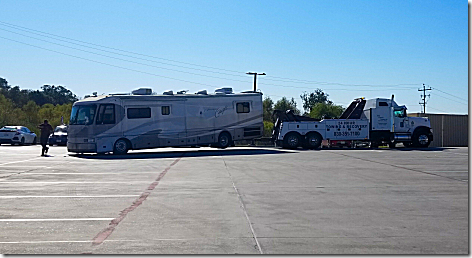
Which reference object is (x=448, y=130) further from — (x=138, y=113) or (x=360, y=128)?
(x=138, y=113)

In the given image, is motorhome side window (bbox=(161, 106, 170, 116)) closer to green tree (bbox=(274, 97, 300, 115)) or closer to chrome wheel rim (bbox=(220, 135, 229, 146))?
chrome wheel rim (bbox=(220, 135, 229, 146))

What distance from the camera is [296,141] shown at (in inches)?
1303

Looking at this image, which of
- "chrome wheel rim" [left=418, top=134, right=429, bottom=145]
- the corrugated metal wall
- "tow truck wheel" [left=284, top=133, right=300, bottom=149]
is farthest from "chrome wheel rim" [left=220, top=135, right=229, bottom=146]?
the corrugated metal wall

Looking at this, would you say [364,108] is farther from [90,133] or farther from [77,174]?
[77,174]

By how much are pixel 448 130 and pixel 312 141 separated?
24.7m

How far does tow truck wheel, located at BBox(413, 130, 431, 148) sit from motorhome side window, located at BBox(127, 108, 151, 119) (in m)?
16.7

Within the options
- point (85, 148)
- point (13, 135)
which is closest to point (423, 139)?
point (85, 148)

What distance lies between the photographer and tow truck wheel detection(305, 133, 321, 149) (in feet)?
109

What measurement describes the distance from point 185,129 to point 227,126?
251cm

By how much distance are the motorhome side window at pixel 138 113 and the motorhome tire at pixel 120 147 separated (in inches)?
52.7

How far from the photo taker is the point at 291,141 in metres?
33.1

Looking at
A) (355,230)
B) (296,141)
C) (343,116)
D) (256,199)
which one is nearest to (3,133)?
(296,141)

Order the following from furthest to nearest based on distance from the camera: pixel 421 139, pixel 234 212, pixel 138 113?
pixel 421 139, pixel 138 113, pixel 234 212

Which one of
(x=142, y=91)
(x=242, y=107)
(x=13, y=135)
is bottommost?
(x=13, y=135)
